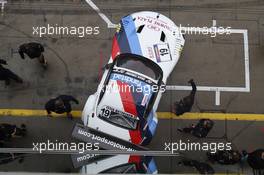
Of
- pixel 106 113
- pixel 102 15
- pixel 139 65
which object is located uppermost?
pixel 102 15

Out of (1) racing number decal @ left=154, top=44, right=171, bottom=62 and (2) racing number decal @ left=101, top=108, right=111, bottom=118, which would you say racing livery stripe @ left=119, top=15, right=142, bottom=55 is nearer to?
(1) racing number decal @ left=154, top=44, right=171, bottom=62

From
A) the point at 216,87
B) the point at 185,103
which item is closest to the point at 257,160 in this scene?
the point at 185,103

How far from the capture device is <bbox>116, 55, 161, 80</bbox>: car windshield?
9.66m

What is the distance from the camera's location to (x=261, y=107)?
34.6 feet

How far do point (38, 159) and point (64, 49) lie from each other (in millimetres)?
2591

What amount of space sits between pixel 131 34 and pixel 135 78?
1.14 meters

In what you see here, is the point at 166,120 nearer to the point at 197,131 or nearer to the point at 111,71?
the point at 197,131

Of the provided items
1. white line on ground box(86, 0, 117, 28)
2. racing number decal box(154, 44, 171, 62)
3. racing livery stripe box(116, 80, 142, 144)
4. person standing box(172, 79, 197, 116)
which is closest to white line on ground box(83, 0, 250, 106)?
white line on ground box(86, 0, 117, 28)

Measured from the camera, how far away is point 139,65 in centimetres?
970

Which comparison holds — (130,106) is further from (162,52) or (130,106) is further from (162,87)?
(162,52)

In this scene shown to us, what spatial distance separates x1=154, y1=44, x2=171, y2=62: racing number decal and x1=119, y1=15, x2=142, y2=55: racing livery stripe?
1.24ft

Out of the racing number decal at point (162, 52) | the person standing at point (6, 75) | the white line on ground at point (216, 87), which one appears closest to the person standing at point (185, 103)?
the white line on ground at point (216, 87)

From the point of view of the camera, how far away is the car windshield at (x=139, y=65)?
9.66 meters

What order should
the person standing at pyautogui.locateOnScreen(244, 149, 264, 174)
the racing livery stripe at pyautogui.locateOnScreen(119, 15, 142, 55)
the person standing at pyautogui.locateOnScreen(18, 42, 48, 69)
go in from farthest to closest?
the racing livery stripe at pyautogui.locateOnScreen(119, 15, 142, 55) < the person standing at pyautogui.locateOnScreen(18, 42, 48, 69) < the person standing at pyautogui.locateOnScreen(244, 149, 264, 174)
